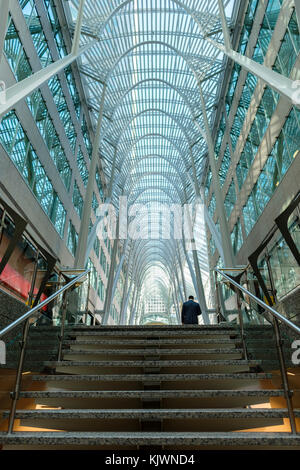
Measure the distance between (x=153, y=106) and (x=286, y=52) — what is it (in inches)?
993

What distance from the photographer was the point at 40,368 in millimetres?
4977

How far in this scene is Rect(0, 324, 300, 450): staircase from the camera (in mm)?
3209

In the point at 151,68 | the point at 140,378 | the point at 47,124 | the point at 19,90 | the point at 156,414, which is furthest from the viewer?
the point at 151,68

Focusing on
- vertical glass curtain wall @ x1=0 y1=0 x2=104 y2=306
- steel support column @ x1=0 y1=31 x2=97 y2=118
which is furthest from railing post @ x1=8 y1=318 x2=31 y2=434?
vertical glass curtain wall @ x1=0 y1=0 x2=104 y2=306

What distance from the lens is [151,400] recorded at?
163 inches

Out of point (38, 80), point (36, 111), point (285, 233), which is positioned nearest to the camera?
point (285, 233)

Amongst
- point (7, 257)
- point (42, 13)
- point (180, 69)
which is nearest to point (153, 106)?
point (180, 69)

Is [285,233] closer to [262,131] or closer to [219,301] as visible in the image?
[219,301]

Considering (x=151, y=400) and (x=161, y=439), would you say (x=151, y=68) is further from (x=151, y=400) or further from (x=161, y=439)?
(x=161, y=439)

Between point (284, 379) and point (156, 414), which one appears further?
point (284, 379)

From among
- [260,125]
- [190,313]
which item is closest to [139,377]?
[190,313]

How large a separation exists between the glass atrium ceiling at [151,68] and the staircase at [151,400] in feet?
54.3

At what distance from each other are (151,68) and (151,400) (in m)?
32.9

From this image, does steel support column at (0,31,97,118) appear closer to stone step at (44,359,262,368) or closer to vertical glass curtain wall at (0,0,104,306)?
stone step at (44,359,262,368)
